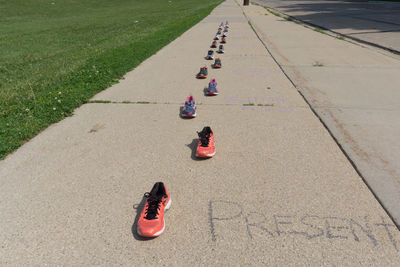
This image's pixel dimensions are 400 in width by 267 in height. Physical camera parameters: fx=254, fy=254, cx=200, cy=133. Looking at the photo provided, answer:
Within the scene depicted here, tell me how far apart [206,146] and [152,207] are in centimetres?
138

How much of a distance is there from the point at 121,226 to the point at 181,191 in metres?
0.78

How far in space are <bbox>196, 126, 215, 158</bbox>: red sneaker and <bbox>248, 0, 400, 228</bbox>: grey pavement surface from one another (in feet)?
6.50

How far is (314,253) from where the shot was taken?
2.28m

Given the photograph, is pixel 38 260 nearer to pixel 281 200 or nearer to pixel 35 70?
pixel 281 200

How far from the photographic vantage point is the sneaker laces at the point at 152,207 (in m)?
2.55

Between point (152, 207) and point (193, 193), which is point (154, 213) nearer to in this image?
point (152, 207)

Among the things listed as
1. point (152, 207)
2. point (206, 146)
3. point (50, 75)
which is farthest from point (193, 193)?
point (50, 75)

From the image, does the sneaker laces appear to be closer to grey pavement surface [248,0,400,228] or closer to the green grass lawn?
grey pavement surface [248,0,400,228]

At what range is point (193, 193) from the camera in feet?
9.93

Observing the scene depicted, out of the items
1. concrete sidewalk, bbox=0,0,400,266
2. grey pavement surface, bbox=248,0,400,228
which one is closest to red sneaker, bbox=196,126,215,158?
concrete sidewalk, bbox=0,0,400,266

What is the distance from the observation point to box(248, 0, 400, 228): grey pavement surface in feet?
11.0

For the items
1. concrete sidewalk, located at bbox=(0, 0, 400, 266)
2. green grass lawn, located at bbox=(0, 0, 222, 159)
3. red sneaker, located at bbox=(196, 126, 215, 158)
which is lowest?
concrete sidewalk, located at bbox=(0, 0, 400, 266)

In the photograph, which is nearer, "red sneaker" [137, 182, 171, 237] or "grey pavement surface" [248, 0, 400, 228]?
"red sneaker" [137, 182, 171, 237]

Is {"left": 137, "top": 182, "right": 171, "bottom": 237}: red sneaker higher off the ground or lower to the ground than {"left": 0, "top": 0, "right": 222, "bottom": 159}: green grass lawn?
lower
